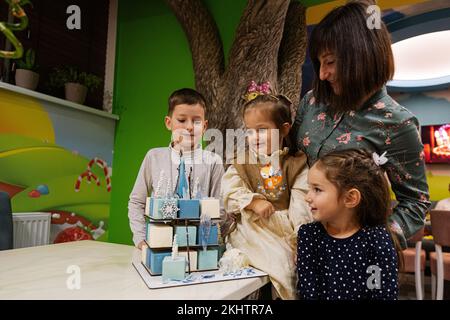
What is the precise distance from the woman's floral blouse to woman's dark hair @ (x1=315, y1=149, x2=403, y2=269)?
0.05 metres

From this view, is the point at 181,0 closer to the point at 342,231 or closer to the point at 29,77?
the point at 29,77

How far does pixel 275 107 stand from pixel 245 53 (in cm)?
122

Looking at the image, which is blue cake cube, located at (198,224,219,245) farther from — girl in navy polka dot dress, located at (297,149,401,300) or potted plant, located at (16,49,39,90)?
potted plant, located at (16,49,39,90)

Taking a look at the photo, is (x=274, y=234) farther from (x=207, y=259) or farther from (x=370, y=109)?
(x=370, y=109)

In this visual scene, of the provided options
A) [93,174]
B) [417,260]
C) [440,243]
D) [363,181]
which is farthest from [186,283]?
[417,260]

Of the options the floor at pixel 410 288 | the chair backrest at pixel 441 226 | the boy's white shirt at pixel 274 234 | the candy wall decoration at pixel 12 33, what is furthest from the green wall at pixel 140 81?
the floor at pixel 410 288

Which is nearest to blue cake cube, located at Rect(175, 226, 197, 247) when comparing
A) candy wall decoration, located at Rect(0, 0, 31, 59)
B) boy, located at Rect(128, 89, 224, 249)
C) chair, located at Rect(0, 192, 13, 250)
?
boy, located at Rect(128, 89, 224, 249)

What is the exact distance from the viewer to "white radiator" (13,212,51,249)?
84.9 inches

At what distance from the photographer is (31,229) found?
225 cm

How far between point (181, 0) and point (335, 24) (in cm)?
176

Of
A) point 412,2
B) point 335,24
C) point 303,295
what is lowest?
point 303,295

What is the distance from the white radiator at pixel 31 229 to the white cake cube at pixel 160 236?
177 centimetres

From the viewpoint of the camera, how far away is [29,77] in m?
2.28
